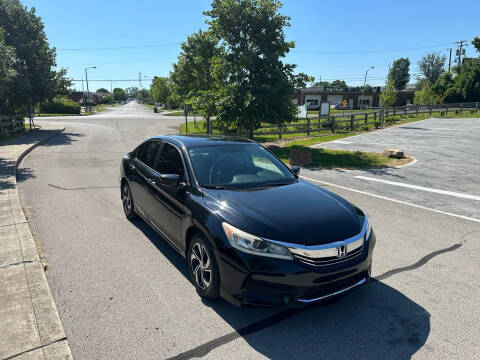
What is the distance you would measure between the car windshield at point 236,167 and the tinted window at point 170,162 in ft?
0.63

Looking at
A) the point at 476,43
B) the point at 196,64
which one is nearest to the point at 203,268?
the point at 196,64

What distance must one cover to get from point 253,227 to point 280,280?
53cm

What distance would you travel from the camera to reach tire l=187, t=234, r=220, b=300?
3.37m

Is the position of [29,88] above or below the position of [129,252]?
above

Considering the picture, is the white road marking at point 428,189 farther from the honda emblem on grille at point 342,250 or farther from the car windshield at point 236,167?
the honda emblem on grille at point 342,250

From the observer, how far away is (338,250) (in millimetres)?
3115

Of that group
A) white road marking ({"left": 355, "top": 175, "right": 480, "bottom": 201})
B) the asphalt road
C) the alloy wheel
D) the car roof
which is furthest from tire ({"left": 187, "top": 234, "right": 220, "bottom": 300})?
white road marking ({"left": 355, "top": 175, "right": 480, "bottom": 201})

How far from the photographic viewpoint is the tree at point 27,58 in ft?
68.6

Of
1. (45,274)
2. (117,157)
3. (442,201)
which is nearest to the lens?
(45,274)

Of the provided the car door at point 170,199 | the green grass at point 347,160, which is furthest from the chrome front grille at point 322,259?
the green grass at point 347,160

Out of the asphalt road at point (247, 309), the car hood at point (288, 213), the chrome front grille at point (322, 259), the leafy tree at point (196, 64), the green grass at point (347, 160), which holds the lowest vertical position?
the asphalt road at point (247, 309)

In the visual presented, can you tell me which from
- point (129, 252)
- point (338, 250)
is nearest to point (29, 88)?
point (129, 252)

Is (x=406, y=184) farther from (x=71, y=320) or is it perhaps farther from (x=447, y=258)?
(x=71, y=320)

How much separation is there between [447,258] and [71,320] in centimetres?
471
